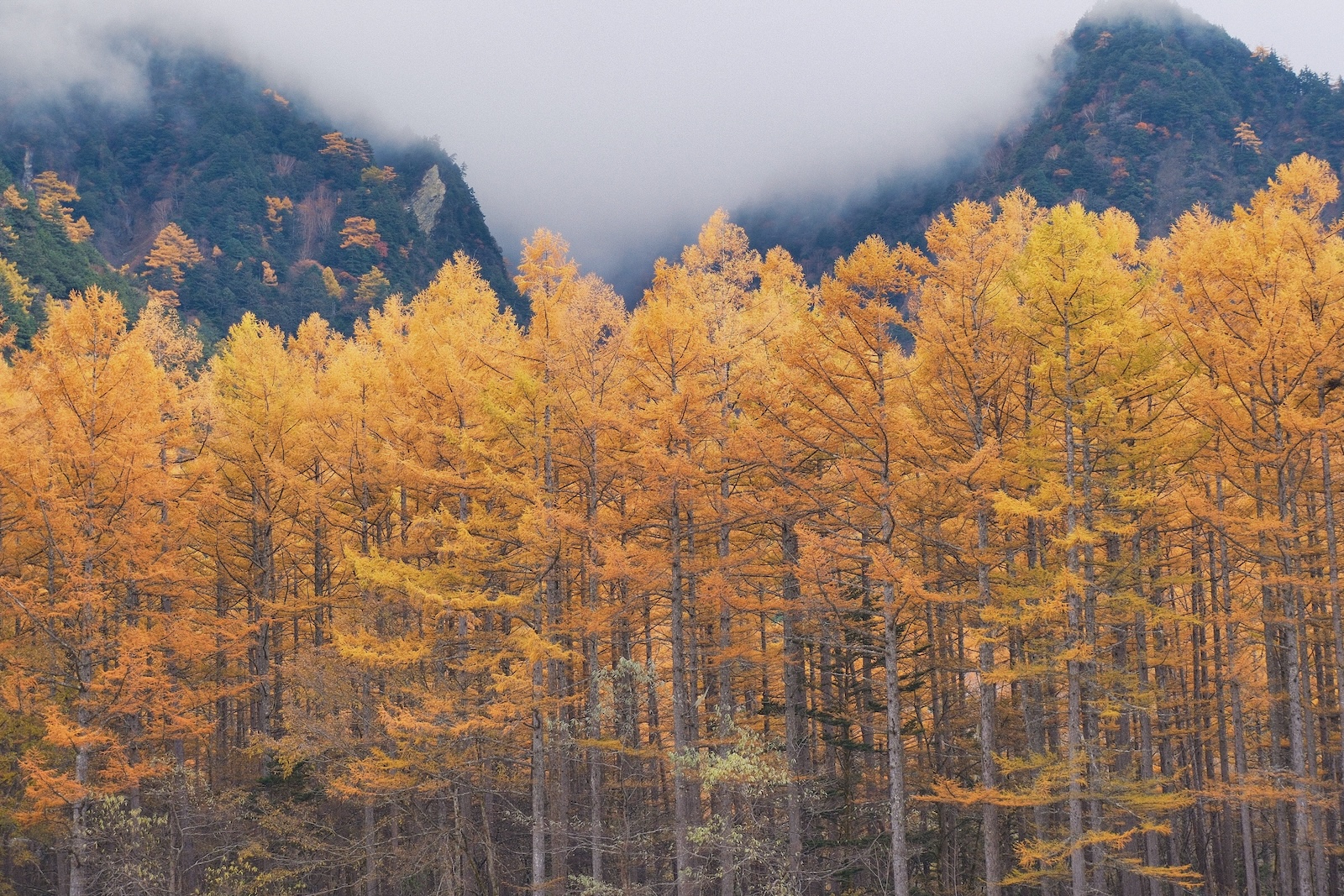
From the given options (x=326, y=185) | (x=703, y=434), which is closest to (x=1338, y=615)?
(x=703, y=434)

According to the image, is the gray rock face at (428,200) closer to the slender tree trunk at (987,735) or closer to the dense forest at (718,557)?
the dense forest at (718,557)

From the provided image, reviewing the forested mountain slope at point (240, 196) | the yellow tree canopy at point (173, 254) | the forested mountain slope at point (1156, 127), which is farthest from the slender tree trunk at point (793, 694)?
the yellow tree canopy at point (173, 254)

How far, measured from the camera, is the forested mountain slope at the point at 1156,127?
90812 millimetres

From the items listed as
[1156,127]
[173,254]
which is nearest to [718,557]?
[173,254]

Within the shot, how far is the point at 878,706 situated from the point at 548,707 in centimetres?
669

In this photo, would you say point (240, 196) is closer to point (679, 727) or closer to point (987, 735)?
point (679, 727)

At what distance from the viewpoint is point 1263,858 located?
88.7 feet

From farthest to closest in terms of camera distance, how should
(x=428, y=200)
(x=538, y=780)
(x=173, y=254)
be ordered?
1. (x=428, y=200)
2. (x=173, y=254)
3. (x=538, y=780)

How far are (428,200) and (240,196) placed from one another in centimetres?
2527

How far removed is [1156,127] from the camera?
98438 millimetres

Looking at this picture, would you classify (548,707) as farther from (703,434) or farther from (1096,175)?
(1096,175)

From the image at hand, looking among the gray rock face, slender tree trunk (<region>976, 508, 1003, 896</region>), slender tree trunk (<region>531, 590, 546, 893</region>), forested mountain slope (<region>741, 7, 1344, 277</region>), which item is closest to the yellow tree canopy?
the gray rock face

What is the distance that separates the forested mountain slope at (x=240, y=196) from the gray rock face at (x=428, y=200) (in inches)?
8.8

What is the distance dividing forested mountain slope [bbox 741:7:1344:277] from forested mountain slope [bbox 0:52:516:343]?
52.9 metres
